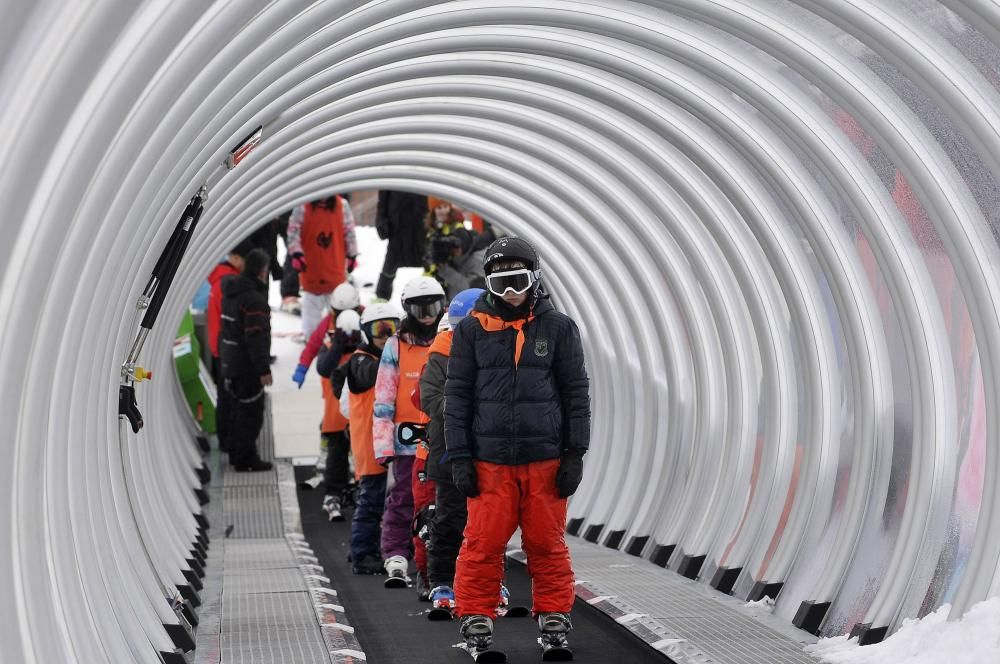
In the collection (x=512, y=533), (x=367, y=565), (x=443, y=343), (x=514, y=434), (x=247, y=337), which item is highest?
(x=247, y=337)

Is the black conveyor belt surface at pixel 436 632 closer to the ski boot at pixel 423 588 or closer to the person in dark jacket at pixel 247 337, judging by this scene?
the ski boot at pixel 423 588

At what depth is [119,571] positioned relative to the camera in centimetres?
593

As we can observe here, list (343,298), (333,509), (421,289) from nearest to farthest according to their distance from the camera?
(421,289) < (343,298) < (333,509)

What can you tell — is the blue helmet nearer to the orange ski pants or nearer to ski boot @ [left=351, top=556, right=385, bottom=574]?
the orange ski pants

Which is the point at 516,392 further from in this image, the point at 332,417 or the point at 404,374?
the point at 332,417

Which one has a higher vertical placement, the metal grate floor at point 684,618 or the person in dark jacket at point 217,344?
the person in dark jacket at point 217,344

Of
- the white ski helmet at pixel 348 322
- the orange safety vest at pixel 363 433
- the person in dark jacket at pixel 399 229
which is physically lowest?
the orange safety vest at pixel 363 433

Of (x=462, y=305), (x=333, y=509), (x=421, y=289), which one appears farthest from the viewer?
(x=333, y=509)

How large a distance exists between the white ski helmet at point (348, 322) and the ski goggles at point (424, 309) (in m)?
3.27

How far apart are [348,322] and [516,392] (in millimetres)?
5414

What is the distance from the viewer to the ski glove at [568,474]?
6.70 meters

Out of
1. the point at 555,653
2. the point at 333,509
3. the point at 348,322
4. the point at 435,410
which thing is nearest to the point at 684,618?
the point at 555,653

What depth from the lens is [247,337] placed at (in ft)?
46.8

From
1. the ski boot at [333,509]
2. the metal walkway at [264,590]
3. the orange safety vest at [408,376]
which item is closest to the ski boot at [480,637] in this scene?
the metal walkway at [264,590]
